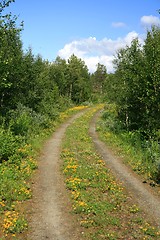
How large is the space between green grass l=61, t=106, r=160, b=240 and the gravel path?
0.51m

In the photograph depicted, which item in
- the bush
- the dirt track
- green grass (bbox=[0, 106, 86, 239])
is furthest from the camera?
the bush

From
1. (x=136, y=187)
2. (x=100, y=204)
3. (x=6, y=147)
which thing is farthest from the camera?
(x=6, y=147)

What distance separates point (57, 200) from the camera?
14.2m

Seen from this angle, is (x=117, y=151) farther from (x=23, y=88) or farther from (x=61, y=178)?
(x=23, y=88)

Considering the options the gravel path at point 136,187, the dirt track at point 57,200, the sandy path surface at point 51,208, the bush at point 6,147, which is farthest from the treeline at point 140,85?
the bush at point 6,147

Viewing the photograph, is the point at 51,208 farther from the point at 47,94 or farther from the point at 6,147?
the point at 47,94

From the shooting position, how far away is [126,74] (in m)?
31.2

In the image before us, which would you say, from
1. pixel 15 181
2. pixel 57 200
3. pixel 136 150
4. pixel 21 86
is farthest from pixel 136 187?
pixel 21 86

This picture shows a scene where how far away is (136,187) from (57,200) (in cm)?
504

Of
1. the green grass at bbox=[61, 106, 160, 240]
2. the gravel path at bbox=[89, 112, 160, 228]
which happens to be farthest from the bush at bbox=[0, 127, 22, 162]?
the gravel path at bbox=[89, 112, 160, 228]

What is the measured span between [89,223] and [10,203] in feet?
13.2

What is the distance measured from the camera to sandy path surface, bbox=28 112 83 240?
436 inches

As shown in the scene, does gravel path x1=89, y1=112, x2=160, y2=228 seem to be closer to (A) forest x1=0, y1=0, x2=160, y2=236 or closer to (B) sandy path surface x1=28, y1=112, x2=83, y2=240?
(A) forest x1=0, y1=0, x2=160, y2=236

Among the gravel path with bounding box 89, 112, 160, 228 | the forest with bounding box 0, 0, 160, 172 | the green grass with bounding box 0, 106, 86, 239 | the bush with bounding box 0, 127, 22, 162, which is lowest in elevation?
the gravel path with bounding box 89, 112, 160, 228
